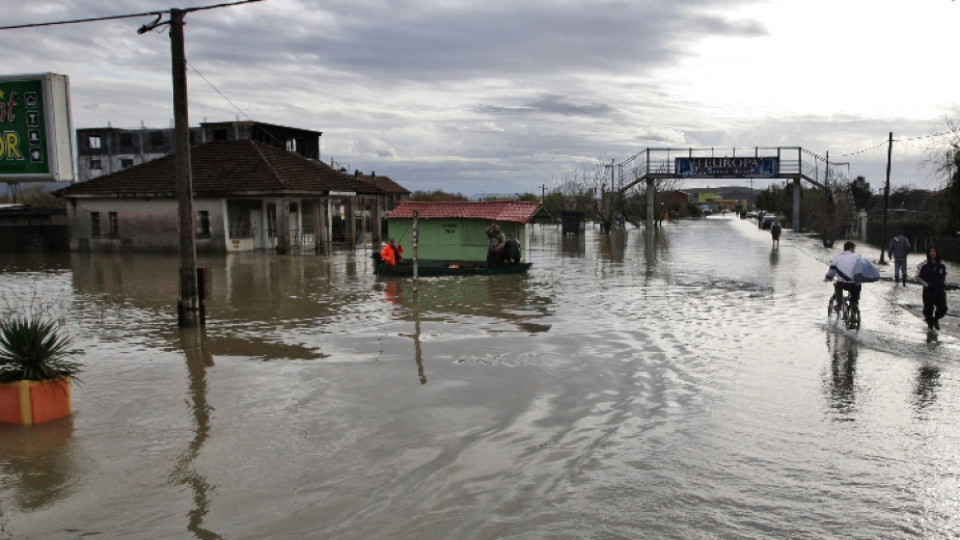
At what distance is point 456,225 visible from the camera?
88.0 ft

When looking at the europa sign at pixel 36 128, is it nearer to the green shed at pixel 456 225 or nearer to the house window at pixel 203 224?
the green shed at pixel 456 225

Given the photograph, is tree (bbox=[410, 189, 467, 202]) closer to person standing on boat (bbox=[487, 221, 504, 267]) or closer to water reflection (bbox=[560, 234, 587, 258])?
water reflection (bbox=[560, 234, 587, 258])

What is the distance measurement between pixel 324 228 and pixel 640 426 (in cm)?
3101

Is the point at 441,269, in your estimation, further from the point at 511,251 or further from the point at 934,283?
the point at 934,283

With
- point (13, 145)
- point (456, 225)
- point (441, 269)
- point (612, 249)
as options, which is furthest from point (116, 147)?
point (13, 145)

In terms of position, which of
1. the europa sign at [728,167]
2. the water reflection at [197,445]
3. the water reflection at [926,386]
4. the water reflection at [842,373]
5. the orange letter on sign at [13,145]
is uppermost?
the europa sign at [728,167]

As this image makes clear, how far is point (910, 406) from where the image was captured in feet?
29.8

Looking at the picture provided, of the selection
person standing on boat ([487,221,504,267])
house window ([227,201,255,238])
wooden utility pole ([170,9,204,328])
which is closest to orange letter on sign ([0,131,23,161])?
wooden utility pole ([170,9,204,328])

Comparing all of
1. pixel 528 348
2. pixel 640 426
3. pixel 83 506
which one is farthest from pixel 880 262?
pixel 83 506

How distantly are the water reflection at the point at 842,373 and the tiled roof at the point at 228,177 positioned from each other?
81.6 ft

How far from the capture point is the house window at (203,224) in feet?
111

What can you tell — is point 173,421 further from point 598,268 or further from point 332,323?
point 598,268

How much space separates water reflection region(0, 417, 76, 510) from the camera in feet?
20.7

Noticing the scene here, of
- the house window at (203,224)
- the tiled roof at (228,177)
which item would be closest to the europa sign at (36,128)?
the tiled roof at (228,177)
